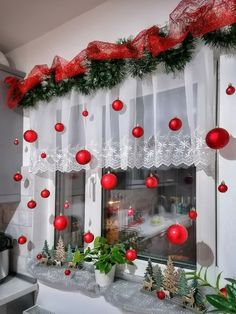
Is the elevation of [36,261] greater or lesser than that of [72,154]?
lesser

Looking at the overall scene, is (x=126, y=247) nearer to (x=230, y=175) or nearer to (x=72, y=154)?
(x=72, y=154)

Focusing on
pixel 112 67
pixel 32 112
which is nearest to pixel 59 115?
pixel 32 112

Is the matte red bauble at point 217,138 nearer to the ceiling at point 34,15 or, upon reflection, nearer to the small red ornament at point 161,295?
the small red ornament at point 161,295

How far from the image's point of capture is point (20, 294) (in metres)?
1.56

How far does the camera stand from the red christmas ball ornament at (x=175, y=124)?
3.50 ft

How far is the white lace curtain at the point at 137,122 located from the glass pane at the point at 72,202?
0.78 ft

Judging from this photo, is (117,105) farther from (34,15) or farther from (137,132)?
(34,15)

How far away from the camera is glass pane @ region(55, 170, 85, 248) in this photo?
169 centimetres

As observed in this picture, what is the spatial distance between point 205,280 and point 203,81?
2.72 ft

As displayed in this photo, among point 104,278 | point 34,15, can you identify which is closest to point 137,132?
point 104,278

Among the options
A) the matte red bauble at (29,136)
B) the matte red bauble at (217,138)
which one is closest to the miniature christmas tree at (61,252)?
the matte red bauble at (29,136)

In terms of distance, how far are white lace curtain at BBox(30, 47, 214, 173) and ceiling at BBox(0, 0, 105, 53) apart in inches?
A: 20.3

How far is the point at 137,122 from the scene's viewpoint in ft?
4.12

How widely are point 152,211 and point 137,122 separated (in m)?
0.51
